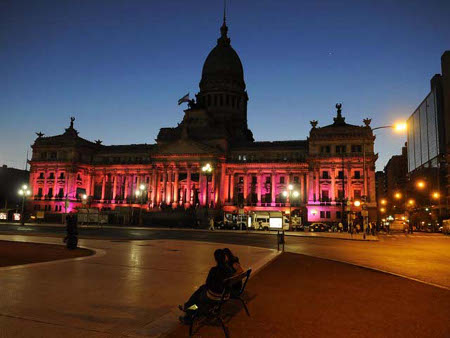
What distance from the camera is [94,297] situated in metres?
9.98

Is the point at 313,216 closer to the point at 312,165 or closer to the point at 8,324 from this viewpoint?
the point at 312,165

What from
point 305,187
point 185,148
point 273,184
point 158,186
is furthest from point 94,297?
point 158,186

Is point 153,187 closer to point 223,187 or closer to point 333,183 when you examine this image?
point 223,187

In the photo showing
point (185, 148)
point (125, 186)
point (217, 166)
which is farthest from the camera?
point (125, 186)

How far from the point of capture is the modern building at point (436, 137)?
105869 millimetres

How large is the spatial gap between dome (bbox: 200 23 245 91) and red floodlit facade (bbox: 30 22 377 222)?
0.29 m

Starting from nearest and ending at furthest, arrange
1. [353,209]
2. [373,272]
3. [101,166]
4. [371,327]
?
[371,327], [373,272], [353,209], [101,166]

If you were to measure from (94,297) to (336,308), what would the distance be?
627 centimetres

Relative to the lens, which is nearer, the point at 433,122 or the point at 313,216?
the point at 313,216

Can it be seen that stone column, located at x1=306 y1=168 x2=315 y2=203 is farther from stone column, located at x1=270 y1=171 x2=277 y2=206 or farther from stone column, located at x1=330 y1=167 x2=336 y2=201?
stone column, located at x1=270 y1=171 x2=277 y2=206

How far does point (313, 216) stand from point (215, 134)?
30669 mm

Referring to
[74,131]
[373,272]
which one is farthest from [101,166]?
[373,272]

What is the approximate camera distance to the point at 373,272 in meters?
16.3

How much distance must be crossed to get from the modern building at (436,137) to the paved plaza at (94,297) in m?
98.4
